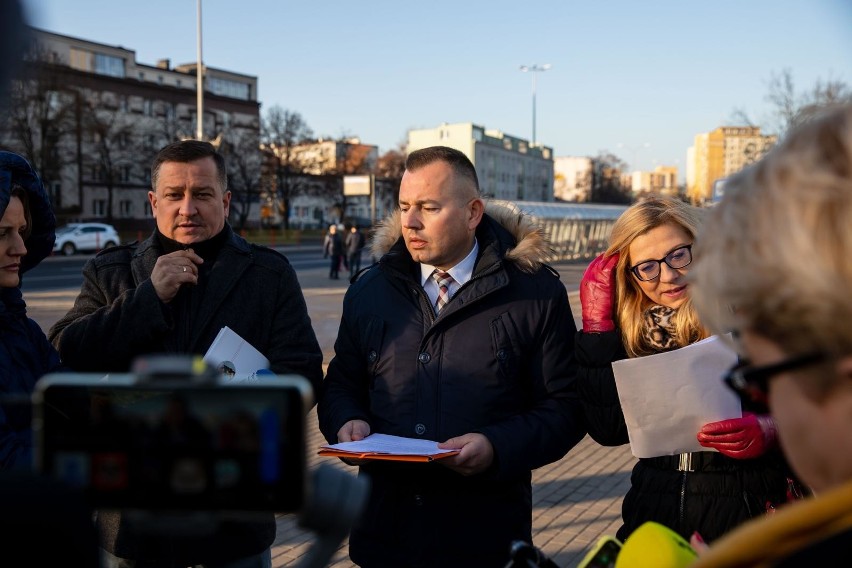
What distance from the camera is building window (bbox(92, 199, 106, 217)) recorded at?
68125mm

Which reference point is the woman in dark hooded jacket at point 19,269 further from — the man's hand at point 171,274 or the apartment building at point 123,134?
the apartment building at point 123,134

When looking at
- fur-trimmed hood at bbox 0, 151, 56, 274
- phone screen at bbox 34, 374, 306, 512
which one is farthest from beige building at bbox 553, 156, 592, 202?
phone screen at bbox 34, 374, 306, 512

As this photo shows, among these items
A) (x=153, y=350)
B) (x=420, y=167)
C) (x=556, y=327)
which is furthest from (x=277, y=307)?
(x=556, y=327)

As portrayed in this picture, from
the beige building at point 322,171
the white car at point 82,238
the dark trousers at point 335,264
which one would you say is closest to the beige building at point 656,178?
the beige building at point 322,171

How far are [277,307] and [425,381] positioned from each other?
663 mm

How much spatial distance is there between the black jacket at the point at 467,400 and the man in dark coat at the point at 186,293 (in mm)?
312

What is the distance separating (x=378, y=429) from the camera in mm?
3010

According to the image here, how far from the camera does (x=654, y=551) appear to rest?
4.23 ft

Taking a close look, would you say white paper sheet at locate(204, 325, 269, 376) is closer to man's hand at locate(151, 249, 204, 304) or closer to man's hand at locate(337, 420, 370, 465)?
man's hand at locate(151, 249, 204, 304)

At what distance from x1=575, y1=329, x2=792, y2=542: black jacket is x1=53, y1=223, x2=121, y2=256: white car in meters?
38.0

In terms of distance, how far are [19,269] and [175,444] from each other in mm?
2064

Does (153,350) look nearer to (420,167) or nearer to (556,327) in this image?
(420,167)

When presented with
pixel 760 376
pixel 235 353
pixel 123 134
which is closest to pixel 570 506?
pixel 235 353

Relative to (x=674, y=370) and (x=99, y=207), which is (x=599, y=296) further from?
(x=99, y=207)
